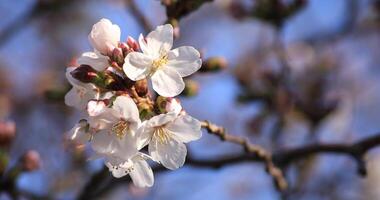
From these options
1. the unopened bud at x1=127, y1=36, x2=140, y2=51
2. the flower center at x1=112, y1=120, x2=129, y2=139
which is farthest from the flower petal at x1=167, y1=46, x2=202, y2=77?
the flower center at x1=112, y1=120, x2=129, y2=139

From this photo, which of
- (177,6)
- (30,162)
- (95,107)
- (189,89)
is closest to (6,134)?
(30,162)

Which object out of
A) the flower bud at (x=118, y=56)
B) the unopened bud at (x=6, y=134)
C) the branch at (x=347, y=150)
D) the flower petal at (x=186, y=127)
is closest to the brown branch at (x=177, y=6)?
the flower bud at (x=118, y=56)

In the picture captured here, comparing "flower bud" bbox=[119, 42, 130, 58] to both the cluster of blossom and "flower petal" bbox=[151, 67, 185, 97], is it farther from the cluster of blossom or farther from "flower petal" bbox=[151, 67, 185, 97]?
"flower petal" bbox=[151, 67, 185, 97]

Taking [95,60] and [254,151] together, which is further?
[254,151]

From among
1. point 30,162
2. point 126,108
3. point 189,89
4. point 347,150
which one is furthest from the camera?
point 30,162

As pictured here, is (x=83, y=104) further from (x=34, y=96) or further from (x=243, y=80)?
(x=34, y=96)

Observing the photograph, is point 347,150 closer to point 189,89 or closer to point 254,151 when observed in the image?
point 254,151
